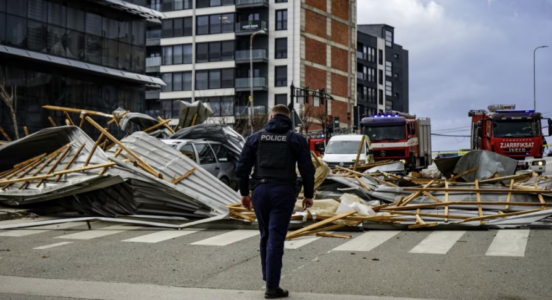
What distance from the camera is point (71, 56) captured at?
35906 millimetres

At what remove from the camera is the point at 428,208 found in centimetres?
1441

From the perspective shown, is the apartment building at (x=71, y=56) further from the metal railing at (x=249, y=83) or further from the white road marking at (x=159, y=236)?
the metal railing at (x=249, y=83)

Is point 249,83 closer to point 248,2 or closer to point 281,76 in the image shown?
point 281,76

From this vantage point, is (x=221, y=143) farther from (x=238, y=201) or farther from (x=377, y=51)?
(x=377, y=51)

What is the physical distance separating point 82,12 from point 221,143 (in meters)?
19.9

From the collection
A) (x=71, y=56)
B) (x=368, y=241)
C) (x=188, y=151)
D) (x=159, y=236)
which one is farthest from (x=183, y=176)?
(x=71, y=56)

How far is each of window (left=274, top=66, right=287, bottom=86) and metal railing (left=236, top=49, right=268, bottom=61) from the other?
197 cm

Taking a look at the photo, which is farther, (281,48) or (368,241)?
(281,48)

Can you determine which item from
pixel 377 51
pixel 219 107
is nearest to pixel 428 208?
pixel 219 107

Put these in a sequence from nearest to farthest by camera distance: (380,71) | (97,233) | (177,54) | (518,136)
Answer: (97,233) < (518,136) < (177,54) < (380,71)

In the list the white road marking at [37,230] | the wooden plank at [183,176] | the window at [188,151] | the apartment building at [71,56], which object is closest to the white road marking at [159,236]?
the wooden plank at [183,176]

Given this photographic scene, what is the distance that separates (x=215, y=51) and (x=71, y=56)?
3912cm

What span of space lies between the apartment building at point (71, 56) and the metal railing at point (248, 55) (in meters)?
30.4

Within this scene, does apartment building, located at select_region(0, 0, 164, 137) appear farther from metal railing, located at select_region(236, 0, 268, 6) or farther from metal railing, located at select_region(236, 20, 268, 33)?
metal railing, located at select_region(236, 0, 268, 6)
